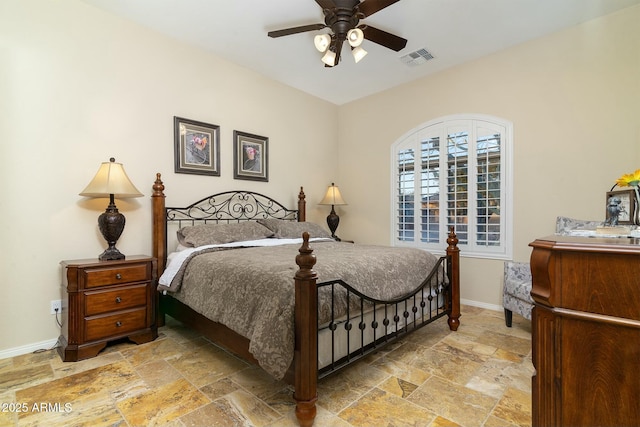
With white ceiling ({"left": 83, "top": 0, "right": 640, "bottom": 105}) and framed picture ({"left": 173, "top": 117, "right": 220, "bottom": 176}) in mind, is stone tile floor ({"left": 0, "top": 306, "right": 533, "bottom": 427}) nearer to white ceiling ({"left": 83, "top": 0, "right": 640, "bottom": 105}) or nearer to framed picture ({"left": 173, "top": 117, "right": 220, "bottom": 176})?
framed picture ({"left": 173, "top": 117, "right": 220, "bottom": 176})

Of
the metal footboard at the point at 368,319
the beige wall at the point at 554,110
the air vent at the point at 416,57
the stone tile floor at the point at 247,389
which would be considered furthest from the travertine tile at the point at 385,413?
the air vent at the point at 416,57

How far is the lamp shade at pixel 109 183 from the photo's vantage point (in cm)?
254

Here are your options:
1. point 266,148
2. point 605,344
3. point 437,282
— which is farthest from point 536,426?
point 266,148

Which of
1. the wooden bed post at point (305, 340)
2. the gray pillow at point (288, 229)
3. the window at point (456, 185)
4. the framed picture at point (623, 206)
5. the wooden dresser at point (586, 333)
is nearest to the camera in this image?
the wooden dresser at point (586, 333)

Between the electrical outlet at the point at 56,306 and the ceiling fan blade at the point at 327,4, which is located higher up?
the ceiling fan blade at the point at 327,4

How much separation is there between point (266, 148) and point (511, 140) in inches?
120

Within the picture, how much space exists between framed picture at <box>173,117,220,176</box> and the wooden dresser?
11.2ft

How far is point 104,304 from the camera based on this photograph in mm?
2457

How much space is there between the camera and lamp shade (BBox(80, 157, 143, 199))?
2.54 m

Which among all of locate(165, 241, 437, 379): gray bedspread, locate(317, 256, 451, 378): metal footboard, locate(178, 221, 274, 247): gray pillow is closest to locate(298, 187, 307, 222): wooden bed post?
Answer: locate(178, 221, 274, 247): gray pillow

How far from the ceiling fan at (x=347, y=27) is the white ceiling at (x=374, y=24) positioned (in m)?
0.41

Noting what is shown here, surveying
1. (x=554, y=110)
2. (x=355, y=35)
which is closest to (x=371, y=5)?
(x=355, y=35)

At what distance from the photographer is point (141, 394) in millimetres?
1877

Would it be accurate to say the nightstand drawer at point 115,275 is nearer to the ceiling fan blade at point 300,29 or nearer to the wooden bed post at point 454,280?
the ceiling fan blade at point 300,29
